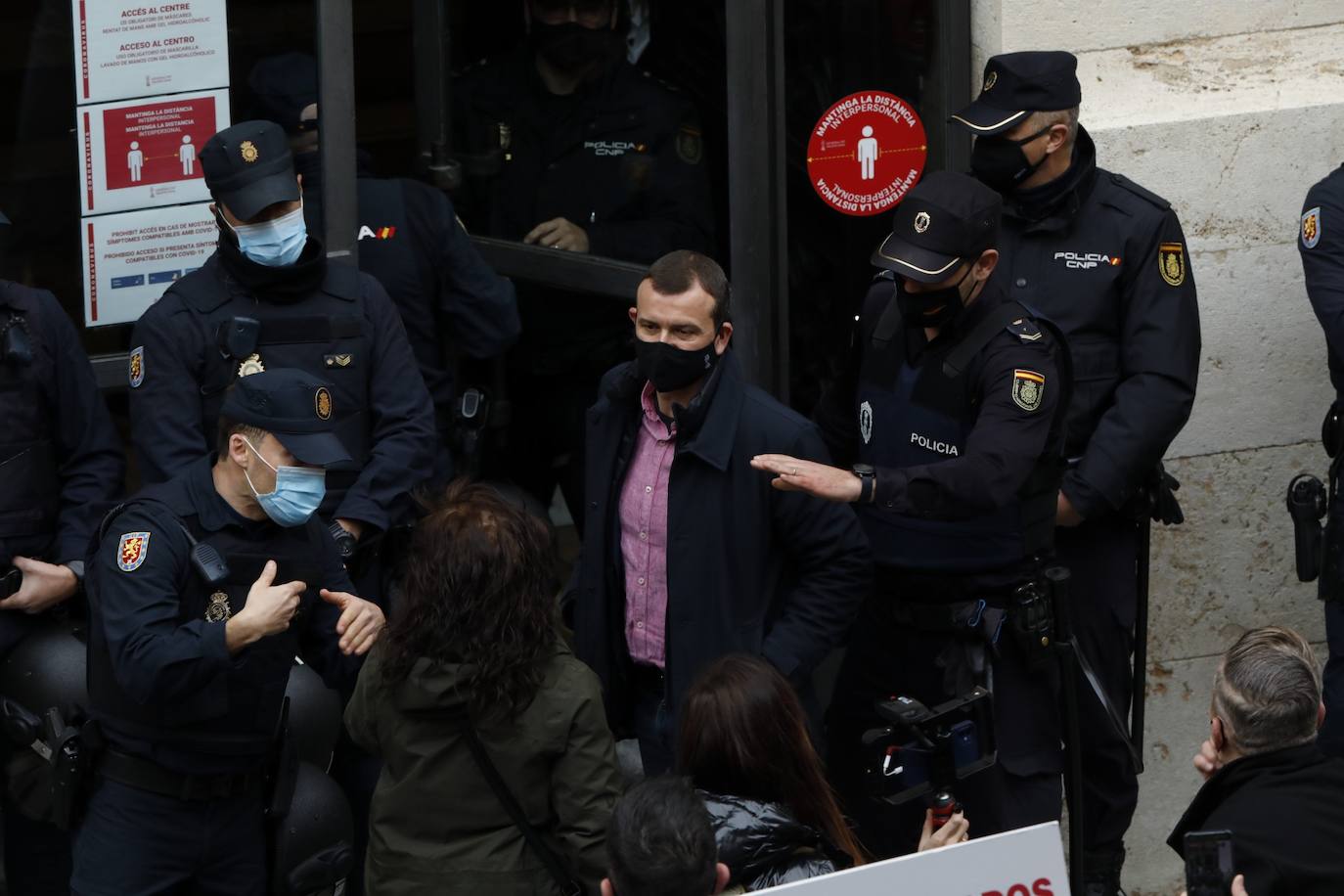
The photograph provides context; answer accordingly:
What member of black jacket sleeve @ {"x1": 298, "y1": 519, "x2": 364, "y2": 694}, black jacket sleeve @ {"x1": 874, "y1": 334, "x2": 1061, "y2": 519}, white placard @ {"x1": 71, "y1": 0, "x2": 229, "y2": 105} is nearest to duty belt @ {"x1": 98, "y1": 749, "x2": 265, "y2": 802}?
black jacket sleeve @ {"x1": 298, "y1": 519, "x2": 364, "y2": 694}

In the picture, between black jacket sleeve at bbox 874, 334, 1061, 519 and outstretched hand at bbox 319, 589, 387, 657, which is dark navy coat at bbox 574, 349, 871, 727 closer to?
black jacket sleeve at bbox 874, 334, 1061, 519

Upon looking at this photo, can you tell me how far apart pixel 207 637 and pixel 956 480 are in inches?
65.2

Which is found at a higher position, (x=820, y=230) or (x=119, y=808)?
(x=820, y=230)

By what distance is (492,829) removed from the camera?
405cm

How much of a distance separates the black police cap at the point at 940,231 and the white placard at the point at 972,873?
5.27ft

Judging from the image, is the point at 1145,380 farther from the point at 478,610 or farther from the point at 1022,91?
the point at 478,610

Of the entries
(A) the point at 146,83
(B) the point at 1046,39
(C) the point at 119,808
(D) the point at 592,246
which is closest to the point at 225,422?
(C) the point at 119,808

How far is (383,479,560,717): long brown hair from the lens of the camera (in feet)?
13.0

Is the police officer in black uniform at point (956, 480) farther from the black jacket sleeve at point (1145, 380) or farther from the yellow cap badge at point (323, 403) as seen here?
the yellow cap badge at point (323, 403)

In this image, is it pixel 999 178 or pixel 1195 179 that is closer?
pixel 999 178

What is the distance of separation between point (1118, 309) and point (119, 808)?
107 inches

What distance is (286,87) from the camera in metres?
5.53

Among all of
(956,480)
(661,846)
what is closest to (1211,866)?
(661,846)

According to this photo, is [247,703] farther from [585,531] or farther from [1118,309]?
[1118,309]
